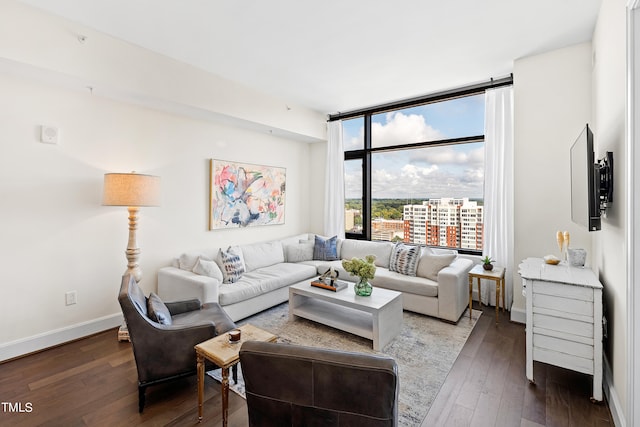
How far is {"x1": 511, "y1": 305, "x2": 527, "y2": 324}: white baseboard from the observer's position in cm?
329

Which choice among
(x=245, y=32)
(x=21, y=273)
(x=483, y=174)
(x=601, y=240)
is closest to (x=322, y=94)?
(x=245, y=32)

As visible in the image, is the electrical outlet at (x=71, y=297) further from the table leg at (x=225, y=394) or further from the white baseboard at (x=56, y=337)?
the table leg at (x=225, y=394)

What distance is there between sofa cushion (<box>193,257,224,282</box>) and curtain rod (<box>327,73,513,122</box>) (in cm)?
343

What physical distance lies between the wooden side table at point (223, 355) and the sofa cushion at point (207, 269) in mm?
1498

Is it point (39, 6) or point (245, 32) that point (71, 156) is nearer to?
point (39, 6)

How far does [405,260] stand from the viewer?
3871 millimetres

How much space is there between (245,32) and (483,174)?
339 centimetres

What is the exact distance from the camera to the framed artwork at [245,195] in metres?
4.16

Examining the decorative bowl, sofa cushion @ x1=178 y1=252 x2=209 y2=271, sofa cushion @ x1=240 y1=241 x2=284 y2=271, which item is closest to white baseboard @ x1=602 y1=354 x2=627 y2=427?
the decorative bowl

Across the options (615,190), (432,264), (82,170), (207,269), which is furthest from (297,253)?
(615,190)

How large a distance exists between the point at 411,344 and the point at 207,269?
7.53 feet

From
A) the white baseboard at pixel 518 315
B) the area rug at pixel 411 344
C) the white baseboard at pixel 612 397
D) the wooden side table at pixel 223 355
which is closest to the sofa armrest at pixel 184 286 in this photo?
the area rug at pixel 411 344

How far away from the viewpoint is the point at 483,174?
4.03 m

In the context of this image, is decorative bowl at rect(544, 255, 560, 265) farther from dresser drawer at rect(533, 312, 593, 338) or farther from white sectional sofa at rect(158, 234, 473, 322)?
white sectional sofa at rect(158, 234, 473, 322)
